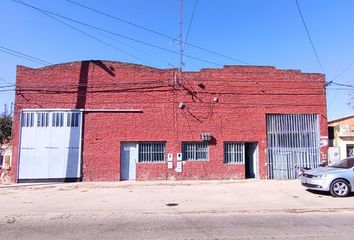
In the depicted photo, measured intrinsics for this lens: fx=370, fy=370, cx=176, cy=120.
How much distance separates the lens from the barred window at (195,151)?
2138 cm

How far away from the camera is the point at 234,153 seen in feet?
71.1

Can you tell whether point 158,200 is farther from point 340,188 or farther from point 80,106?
point 80,106

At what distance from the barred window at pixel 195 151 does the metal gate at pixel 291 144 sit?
374cm

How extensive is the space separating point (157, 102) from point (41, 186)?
767cm

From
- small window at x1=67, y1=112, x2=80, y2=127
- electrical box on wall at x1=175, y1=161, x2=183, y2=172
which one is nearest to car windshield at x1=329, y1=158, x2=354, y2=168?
electrical box on wall at x1=175, y1=161, x2=183, y2=172

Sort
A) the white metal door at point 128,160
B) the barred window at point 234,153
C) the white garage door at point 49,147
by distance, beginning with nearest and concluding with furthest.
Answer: the white garage door at point 49,147 < the white metal door at point 128,160 < the barred window at point 234,153

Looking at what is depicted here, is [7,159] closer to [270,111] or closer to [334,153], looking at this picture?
[270,111]

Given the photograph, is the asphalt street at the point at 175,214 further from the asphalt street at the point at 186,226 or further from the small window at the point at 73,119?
the small window at the point at 73,119

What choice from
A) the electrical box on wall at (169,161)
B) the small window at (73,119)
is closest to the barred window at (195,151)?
the electrical box on wall at (169,161)

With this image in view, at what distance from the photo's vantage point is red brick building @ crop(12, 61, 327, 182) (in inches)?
813

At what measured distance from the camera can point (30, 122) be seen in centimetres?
2066

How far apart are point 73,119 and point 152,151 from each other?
4.81 metres

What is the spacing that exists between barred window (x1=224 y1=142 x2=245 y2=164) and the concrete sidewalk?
4594mm

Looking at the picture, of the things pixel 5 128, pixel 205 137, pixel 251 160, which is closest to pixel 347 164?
pixel 251 160
